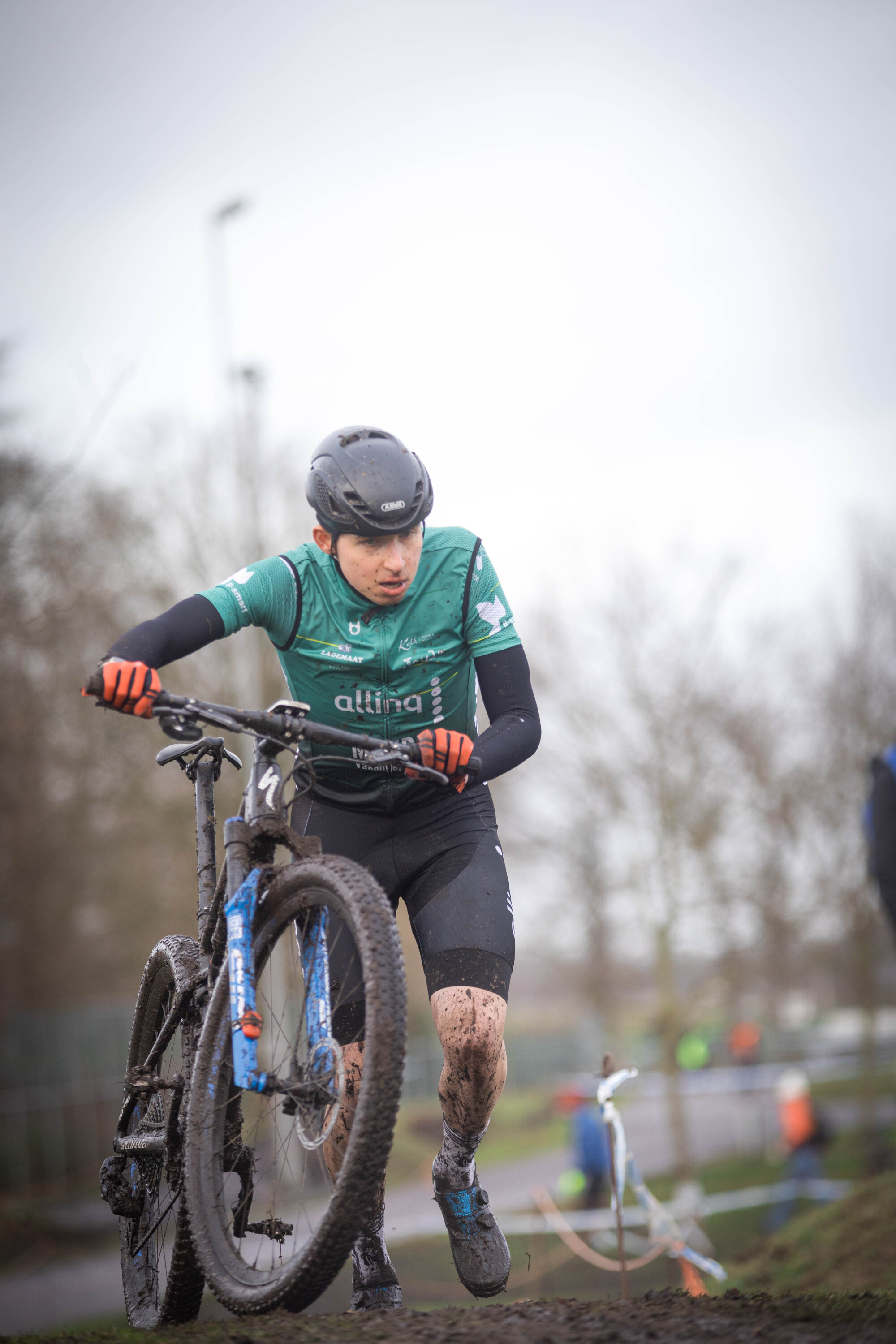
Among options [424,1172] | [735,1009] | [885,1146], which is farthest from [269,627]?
[735,1009]

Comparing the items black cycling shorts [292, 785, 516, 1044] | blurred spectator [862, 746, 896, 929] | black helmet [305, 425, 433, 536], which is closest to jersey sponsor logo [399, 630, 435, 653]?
black helmet [305, 425, 433, 536]

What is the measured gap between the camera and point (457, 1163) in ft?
13.3

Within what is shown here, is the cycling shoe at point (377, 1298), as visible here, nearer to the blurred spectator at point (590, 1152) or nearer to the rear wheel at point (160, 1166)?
the rear wheel at point (160, 1166)

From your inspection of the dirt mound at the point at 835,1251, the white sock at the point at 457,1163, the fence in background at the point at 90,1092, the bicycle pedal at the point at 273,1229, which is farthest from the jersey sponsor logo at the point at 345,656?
the fence in background at the point at 90,1092

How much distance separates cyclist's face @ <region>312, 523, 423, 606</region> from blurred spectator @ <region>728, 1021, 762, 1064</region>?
33.7 meters

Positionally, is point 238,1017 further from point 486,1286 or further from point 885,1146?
point 885,1146

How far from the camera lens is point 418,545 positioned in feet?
13.4

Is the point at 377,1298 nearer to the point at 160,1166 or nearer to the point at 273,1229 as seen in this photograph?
the point at 273,1229

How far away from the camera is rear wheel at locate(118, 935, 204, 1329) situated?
3.87 metres

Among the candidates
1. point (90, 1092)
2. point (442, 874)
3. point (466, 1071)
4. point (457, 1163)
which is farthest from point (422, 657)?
point (90, 1092)

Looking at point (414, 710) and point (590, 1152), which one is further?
point (590, 1152)

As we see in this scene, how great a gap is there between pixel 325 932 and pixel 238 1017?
1.15ft

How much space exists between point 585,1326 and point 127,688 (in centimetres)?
223

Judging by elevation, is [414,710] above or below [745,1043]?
above
